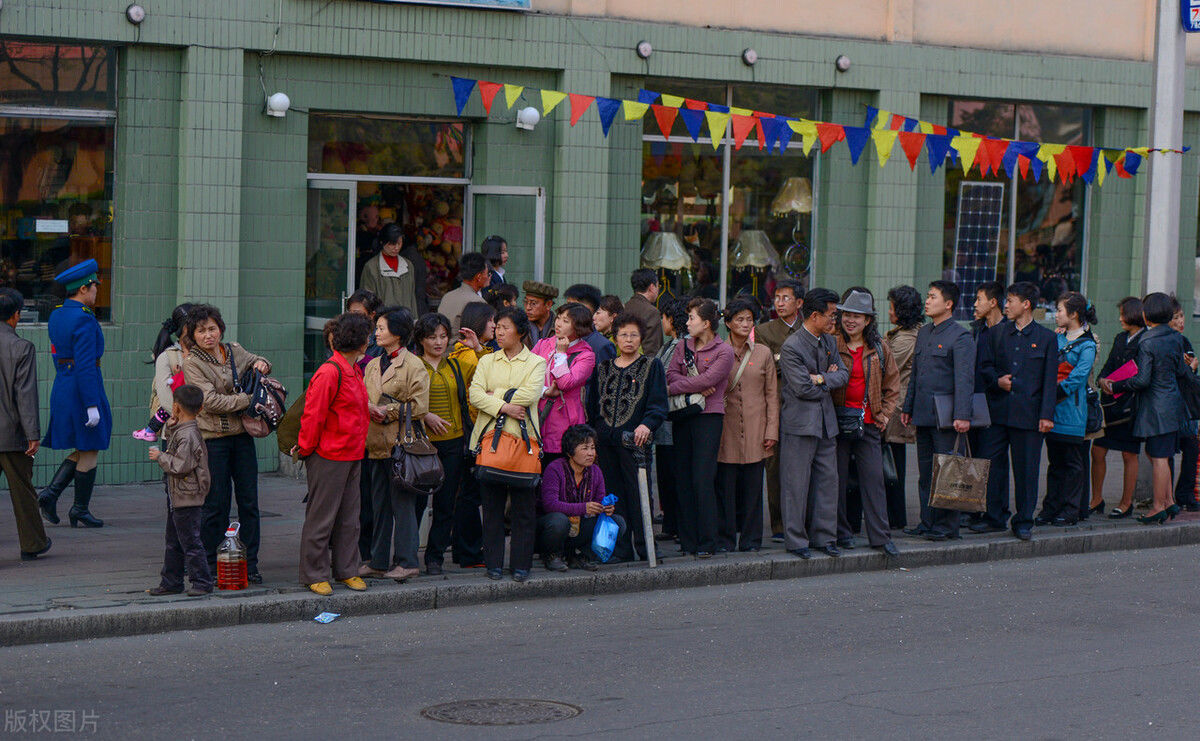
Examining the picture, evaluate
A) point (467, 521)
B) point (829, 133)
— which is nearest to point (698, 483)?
point (467, 521)

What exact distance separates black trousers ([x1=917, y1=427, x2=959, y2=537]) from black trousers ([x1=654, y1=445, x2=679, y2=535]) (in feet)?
6.80

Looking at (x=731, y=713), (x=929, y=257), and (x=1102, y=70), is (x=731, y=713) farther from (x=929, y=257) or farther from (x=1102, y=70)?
(x=1102, y=70)

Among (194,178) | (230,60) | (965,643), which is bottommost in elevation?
(965,643)

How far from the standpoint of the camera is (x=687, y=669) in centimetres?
816

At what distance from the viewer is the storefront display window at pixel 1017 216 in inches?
712

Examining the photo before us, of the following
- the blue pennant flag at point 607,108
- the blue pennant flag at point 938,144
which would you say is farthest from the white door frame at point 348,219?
the blue pennant flag at point 938,144

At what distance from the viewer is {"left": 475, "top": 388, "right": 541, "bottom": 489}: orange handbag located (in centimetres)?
991

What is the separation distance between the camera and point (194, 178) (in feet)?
44.5

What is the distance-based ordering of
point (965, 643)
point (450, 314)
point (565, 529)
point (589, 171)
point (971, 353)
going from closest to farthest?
point (965, 643) < point (565, 529) < point (971, 353) < point (450, 314) < point (589, 171)

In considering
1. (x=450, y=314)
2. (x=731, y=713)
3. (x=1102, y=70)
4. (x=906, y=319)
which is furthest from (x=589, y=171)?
(x=731, y=713)

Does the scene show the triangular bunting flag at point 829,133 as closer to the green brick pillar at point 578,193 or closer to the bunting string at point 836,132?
the bunting string at point 836,132

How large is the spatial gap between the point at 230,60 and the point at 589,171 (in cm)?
372

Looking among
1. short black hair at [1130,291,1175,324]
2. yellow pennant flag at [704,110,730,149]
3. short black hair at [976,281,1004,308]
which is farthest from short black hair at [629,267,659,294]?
short black hair at [1130,291,1175,324]

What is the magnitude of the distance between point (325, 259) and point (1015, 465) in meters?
6.63
